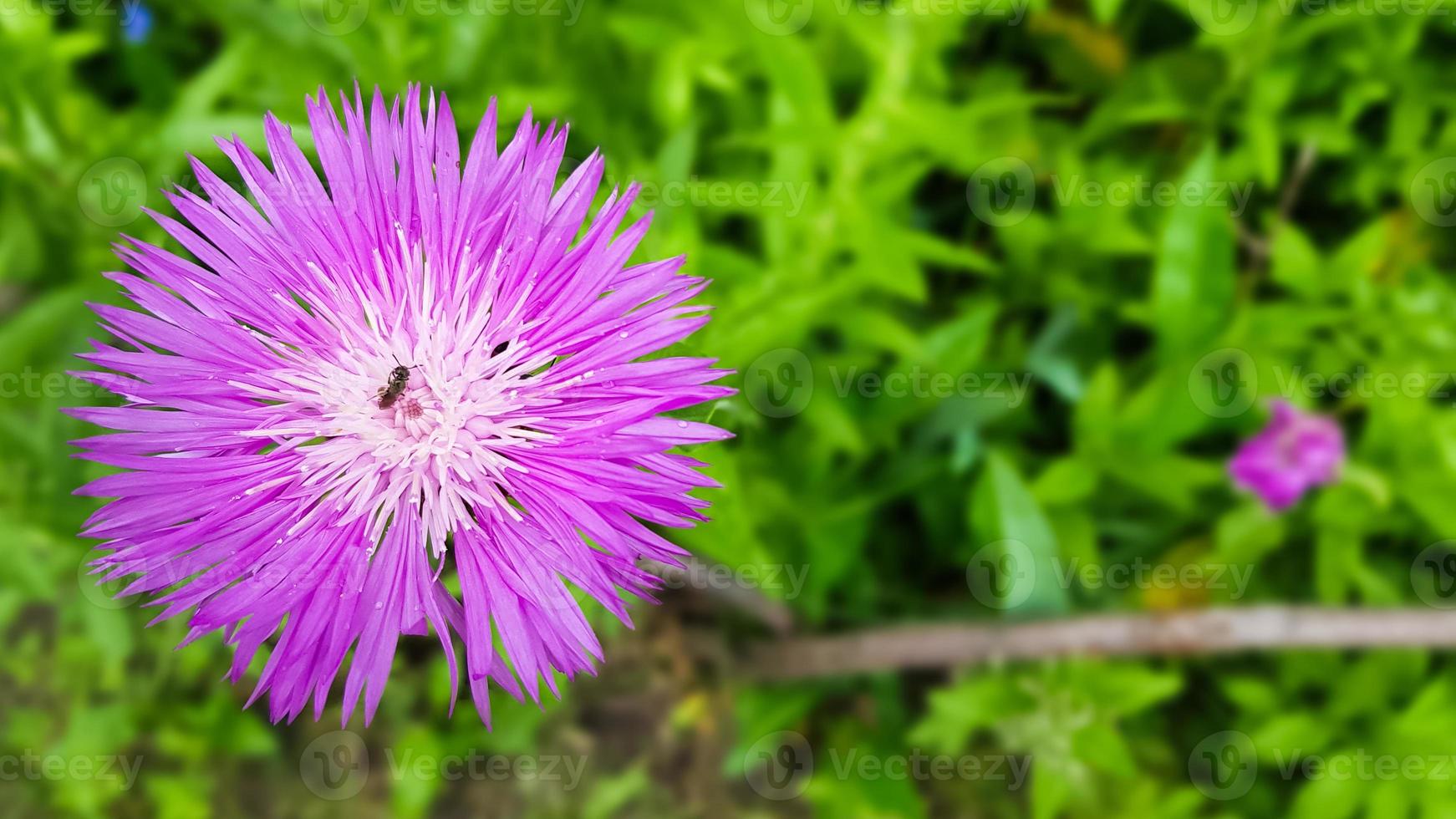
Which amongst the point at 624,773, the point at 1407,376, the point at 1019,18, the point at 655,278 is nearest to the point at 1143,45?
the point at 1019,18

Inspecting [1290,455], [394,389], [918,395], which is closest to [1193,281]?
[1290,455]

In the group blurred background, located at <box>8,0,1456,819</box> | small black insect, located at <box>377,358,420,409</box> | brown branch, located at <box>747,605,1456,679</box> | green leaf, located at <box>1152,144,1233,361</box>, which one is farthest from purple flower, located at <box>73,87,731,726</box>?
green leaf, located at <box>1152,144,1233,361</box>

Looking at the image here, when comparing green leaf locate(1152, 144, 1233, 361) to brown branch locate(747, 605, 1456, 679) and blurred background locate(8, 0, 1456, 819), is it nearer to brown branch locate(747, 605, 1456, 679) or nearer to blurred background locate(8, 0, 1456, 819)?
blurred background locate(8, 0, 1456, 819)

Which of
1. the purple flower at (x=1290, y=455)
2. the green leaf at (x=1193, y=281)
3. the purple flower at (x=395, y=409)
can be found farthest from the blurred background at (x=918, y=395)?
the purple flower at (x=395, y=409)

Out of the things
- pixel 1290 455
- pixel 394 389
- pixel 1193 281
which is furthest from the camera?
pixel 1193 281

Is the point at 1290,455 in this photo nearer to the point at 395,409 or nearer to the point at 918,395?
the point at 918,395

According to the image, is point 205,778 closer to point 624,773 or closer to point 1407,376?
point 624,773
